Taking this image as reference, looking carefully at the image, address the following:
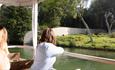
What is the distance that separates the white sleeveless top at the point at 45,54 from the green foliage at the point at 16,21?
82.5ft

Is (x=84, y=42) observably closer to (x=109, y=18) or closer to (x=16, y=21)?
(x=16, y=21)

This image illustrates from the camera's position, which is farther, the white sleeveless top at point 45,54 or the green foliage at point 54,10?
the green foliage at point 54,10

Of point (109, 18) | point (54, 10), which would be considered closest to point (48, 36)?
point (54, 10)

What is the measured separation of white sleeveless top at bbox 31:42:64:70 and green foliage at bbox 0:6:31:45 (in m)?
25.2

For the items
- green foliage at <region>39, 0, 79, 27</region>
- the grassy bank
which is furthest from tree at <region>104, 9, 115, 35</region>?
the grassy bank

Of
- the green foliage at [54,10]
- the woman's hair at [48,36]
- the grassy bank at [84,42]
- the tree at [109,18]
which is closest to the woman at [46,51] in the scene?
the woman's hair at [48,36]

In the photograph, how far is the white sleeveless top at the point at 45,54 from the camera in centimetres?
360

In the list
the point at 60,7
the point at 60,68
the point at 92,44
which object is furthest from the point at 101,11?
the point at 60,68

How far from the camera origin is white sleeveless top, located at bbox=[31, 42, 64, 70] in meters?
3.60

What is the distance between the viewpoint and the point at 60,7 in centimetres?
3312

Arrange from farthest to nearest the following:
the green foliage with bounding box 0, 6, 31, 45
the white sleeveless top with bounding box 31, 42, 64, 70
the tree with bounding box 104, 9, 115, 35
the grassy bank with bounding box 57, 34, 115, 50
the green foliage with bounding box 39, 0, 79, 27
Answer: the tree with bounding box 104, 9, 115, 35 → the green foliage with bounding box 39, 0, 79, 27 → the green foliage with bounding box 0, 6, 31, 45 → the grassy bank with bounding box 57, 34, 115, 50 → the white sleeveless top with bounding box 31, 42, 64, 70

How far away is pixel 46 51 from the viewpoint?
361 cm

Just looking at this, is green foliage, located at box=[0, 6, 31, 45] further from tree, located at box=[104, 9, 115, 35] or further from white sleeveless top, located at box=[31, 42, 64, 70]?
white sleeveless top, located at box=[31, 42, 64, 70]

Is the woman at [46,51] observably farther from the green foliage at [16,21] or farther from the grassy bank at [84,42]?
the green foliage at [16,21]
